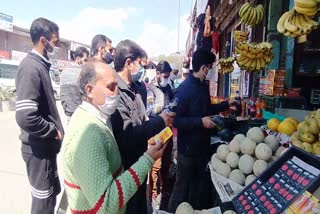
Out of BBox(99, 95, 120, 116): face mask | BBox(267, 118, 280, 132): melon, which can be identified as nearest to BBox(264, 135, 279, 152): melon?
BBox(267, 118, 280, 132): melon

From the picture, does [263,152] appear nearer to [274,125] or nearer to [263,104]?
[274,125]

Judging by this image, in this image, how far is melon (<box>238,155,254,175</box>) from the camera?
1.98 metres

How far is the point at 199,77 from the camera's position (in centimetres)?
332

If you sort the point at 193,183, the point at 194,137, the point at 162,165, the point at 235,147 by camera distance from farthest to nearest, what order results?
the point at 162,165, the point at 193,183, the point at 194,137, the point at 235,147

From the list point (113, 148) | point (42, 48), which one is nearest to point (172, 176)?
point (42, 48)

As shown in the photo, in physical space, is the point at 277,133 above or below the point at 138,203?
above

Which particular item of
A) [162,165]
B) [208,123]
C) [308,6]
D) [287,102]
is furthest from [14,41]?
[308,6]

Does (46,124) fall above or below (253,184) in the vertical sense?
above

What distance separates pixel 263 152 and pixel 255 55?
175cm

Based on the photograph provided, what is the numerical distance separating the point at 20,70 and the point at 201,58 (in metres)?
1.88

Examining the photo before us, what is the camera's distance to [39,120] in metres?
2.54

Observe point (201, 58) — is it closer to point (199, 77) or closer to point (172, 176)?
point (199, 77)

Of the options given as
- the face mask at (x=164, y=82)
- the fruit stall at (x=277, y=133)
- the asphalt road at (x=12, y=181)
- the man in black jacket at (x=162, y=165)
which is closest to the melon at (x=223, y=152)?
the fruit stall at (x=277, y=133)

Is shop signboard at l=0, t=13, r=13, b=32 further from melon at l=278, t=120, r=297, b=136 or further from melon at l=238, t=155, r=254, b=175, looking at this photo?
melon at l=238, t=155, r=254, b=175
